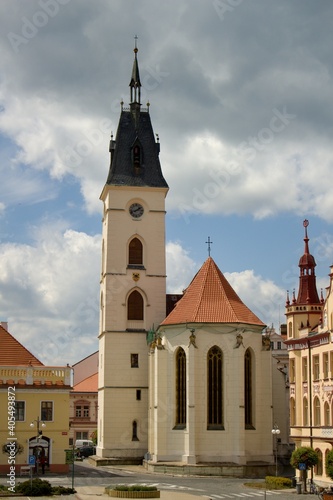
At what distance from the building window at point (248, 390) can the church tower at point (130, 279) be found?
1009 cm

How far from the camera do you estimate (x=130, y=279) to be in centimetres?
6500

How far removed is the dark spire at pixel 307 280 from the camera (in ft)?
155

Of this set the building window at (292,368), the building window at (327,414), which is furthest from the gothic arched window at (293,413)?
the building window at (327,414)

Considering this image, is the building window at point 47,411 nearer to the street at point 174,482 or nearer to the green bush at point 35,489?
the street at point 174,482

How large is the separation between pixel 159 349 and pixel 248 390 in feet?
22.0

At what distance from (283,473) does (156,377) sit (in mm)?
10699

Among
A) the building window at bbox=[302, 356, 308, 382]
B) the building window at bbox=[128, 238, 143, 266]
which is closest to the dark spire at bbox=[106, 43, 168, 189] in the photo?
the building window at bbox=[128, 238, 143, 266]

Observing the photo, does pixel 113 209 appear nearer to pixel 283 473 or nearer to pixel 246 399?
pixel 246 399

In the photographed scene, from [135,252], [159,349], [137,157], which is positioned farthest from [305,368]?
[137,157]

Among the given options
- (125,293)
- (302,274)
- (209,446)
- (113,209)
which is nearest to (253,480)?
(209,446)

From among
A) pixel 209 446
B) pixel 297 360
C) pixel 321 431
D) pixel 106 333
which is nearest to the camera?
pixel 321 431

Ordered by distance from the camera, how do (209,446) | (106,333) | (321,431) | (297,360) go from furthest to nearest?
(106,333)
(209,446)
(297,360)
(321,431)

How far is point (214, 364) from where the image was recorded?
5491cm

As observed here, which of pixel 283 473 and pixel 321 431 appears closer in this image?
pixel 321 431
